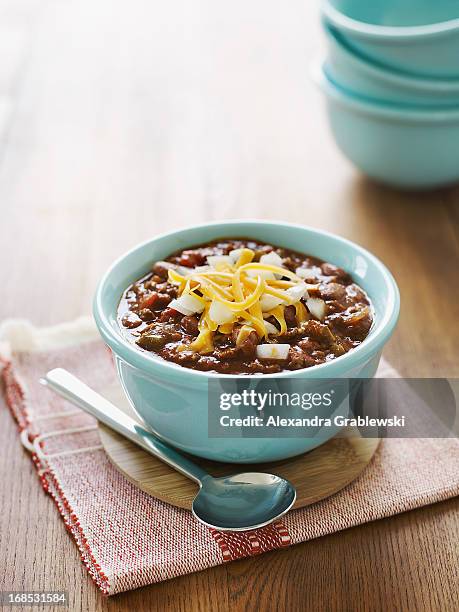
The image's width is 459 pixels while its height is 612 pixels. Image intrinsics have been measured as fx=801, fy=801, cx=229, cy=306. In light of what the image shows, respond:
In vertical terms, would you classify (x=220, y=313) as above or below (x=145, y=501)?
above

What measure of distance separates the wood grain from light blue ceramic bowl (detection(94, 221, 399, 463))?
3 cm

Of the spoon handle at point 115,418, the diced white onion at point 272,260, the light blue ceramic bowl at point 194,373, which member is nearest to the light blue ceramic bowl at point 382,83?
the light blue ceramic bowl at point 194,373

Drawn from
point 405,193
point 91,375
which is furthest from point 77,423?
point 405,193

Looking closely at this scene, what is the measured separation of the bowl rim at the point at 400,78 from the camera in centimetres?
228

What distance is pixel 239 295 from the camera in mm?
1546

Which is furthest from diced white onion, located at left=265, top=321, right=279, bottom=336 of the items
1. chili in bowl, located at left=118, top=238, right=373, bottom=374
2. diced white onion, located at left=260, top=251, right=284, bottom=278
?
diced white onion, located at left=260, top=251, right=284, bottom=278

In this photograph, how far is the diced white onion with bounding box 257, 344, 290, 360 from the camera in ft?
4.86

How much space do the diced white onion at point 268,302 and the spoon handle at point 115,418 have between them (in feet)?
1.09

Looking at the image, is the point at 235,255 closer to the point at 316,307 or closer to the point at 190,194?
the point at 316,307

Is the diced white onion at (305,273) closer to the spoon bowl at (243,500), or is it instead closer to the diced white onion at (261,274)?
the diced white onion at (261,274)

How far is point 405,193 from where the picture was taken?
2738mm

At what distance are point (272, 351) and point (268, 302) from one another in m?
0.11

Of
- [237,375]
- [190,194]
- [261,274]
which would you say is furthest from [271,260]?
[190,194]

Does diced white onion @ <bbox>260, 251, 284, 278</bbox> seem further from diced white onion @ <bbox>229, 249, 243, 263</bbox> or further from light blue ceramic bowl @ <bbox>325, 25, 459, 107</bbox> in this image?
light blue ceramic bowl @ <bbox>325, 25, 459, 107</bbox>
